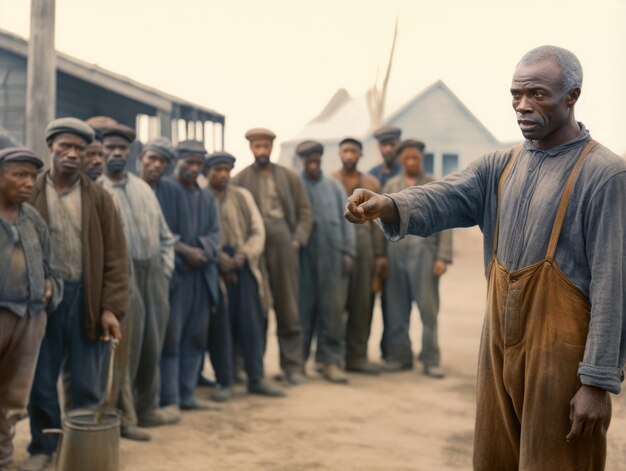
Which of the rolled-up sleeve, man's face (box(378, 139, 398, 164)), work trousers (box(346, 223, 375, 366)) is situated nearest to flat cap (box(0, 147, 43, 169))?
the rolled-up sleeve

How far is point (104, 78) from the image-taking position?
1480cm

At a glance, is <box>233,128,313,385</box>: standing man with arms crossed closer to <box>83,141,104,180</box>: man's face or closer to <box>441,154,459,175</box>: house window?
<box>83,141,104,180</box>: man's face

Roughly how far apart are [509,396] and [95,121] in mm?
4824

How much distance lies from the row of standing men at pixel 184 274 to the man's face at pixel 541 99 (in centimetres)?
312

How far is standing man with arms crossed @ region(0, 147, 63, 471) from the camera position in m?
5.32

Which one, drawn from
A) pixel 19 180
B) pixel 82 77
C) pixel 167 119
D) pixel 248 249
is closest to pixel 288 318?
pixel 248 249

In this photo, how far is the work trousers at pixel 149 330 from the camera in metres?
6.82

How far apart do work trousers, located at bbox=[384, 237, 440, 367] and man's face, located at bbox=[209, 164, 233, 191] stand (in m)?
2.38

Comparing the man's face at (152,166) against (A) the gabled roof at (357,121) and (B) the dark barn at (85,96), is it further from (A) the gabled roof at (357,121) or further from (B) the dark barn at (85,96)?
(A) the gabled roof at (357,121)

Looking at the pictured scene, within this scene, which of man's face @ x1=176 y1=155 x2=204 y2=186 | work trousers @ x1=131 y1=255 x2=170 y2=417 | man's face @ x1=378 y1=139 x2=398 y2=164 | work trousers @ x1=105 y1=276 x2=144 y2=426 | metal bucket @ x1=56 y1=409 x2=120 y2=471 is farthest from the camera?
man's face @ x1=378 y1=139 x2=398 y2=164

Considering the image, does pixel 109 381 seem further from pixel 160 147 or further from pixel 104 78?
pixel 104 78

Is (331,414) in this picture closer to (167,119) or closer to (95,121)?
(95,121)

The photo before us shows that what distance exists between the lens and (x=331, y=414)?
7.80m

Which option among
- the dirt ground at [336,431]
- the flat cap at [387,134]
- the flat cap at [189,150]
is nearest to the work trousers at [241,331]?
the dirt ground at [336,431]
